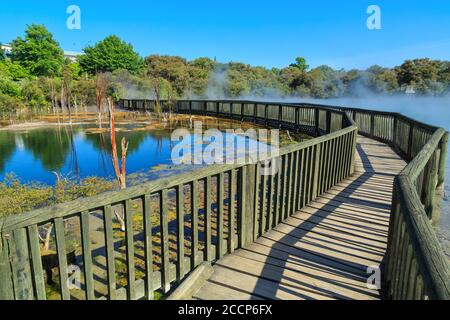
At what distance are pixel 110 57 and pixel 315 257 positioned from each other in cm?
6892

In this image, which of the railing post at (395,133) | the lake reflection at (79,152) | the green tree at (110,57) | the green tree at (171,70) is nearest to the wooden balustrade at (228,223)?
the railing post at (395,133)

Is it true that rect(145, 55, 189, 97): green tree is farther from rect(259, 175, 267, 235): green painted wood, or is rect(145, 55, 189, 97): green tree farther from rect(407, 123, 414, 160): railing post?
rect(259, 175, 267, 235): green painted wood

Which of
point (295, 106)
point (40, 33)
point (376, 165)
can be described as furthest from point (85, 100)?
point (376, 165)

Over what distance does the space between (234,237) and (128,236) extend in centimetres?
133

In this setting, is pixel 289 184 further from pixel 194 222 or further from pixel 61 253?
pixel 61 253

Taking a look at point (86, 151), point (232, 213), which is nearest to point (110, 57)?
point (86, 151)

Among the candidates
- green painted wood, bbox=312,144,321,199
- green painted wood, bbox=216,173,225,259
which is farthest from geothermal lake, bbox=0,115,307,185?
green painted wood, bbox=216,173,225,259

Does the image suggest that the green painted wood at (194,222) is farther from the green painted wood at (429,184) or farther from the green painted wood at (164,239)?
the green painted wood at (429,184)

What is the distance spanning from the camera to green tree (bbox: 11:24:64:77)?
176ft

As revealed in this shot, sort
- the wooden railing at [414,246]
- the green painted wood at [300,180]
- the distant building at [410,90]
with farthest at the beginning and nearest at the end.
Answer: the distant building at [410,90] < the green painted wood at [300,180] < the wooden railing at [414,246]

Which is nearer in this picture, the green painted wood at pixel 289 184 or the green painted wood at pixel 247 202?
the green painted wood at pixel 247 202

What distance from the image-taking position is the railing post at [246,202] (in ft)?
10.6

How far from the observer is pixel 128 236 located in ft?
7.36

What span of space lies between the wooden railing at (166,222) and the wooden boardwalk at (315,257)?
0.68 ft
